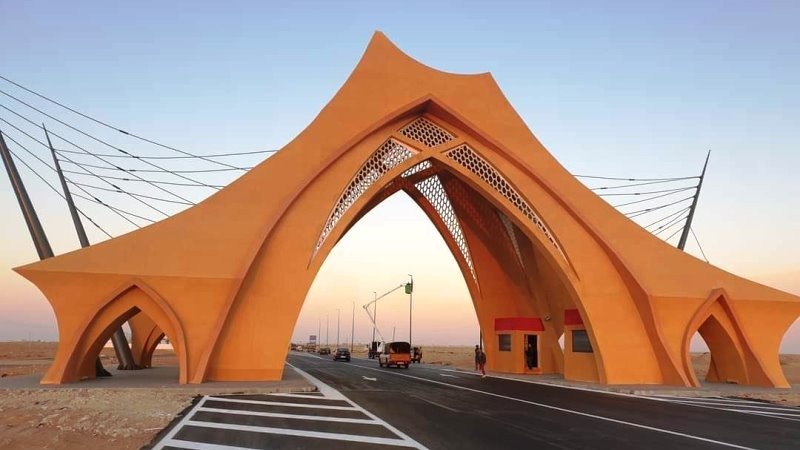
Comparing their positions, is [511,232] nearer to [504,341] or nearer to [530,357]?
[504,341]

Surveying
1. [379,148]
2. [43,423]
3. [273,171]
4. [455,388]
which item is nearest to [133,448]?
[43,423]

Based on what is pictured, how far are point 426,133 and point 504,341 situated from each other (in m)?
13.4

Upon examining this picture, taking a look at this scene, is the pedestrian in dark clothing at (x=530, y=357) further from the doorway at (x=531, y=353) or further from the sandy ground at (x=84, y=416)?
the sandy ground at (x=84, y=416)

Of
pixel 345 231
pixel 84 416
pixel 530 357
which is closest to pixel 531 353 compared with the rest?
pixel 530 357

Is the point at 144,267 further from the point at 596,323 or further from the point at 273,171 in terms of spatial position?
the point at 596,323

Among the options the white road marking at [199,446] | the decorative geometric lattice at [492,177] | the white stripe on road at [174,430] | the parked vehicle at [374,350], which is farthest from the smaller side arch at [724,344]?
the parked vehicle at [374,350]

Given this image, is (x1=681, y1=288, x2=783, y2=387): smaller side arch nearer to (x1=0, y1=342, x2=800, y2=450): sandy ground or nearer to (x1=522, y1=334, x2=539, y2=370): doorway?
(x1=522, y1=334, x2=539, y2=370): doorway

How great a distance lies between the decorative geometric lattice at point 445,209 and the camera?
109 feet

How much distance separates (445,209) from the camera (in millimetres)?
34281

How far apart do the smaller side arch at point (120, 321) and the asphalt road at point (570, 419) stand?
5938mm

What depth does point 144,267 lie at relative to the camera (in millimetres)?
20641

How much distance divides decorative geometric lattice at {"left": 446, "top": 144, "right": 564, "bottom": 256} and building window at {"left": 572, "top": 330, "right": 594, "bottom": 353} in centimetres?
453

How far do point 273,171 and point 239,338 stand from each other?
22.6 ft

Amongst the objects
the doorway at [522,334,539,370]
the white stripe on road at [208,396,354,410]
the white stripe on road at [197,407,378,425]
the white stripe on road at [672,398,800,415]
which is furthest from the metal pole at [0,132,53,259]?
the doorway at [522,334,539,370]
